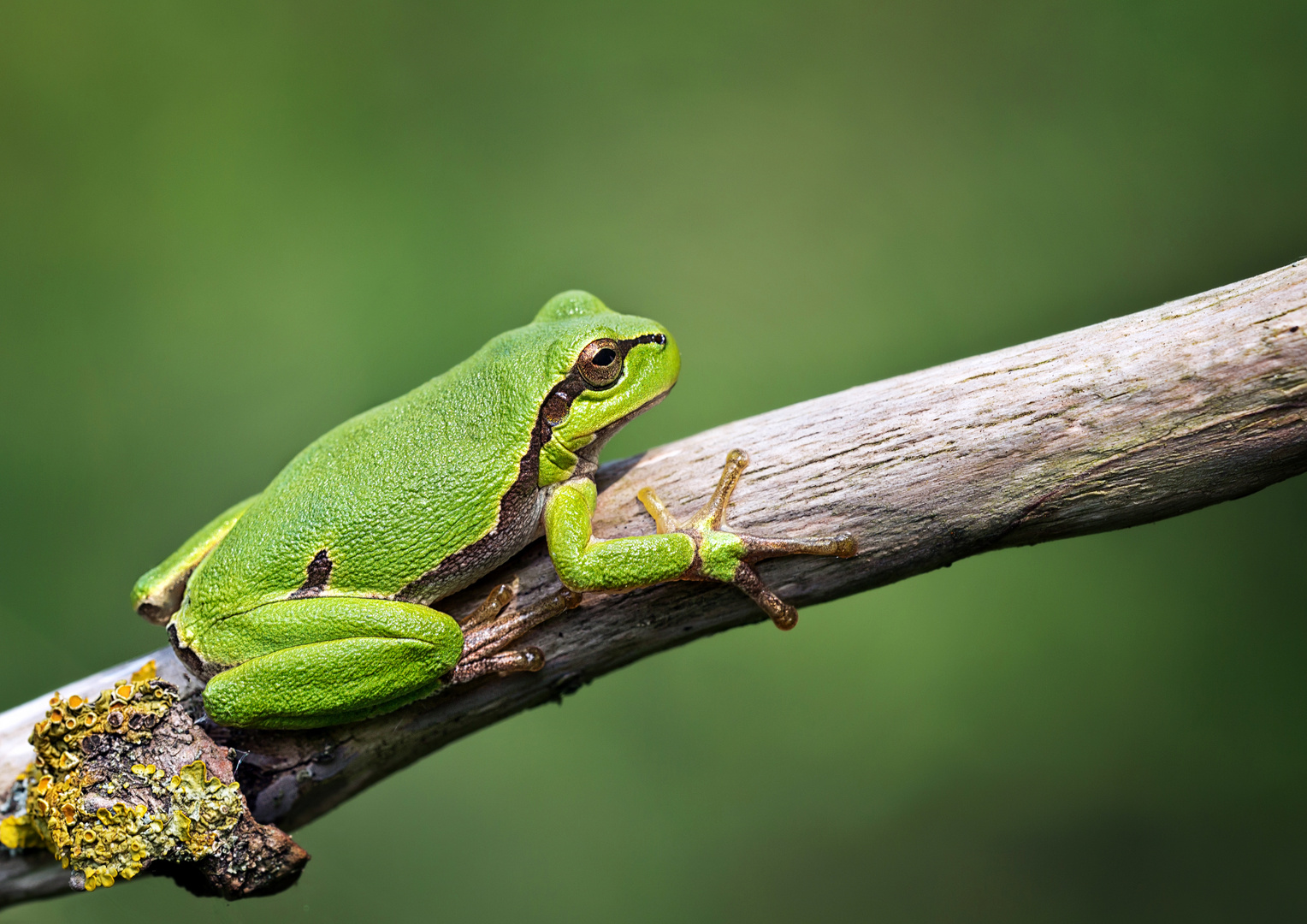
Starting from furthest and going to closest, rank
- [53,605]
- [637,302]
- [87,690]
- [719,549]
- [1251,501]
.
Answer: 1. [637,302]
2. [53,605]
3. [1251,501]
4. [87,690]
5. [719,549]

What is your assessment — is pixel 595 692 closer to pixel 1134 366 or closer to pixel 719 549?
pixel 719 549

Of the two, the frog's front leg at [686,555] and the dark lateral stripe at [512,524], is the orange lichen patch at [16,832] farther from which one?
the frog's front leg at [686,555]

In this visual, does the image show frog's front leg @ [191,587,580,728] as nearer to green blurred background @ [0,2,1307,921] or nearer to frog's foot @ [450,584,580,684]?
frog's foot @ [450,584,580,684]

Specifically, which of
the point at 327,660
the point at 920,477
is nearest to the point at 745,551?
the point at 920,477

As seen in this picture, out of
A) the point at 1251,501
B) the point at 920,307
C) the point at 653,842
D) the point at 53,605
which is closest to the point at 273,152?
the point at 53,605

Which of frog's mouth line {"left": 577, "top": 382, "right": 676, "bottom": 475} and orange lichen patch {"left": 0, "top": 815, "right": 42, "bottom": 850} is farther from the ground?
frog's mouth line {"left": 577, "top": 382, "right": 676, "bottom": 475}

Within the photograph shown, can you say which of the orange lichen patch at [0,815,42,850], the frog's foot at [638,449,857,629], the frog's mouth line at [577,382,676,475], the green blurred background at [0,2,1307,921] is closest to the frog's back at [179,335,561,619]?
the frog's mouth line at [577,382,676,475]

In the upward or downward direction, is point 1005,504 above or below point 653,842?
above
